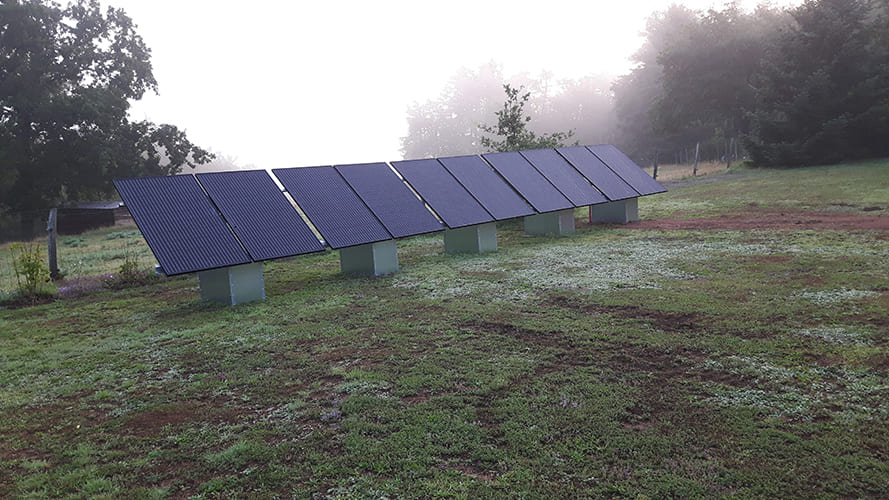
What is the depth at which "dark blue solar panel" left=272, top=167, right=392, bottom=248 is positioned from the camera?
432 inches

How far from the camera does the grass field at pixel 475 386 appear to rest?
4047mm

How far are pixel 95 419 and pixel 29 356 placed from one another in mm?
3019

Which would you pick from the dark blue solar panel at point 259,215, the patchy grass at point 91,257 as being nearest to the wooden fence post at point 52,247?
the patchy grass at point 91,257

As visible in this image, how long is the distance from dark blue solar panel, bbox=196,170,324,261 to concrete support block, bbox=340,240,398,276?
4.54 feet

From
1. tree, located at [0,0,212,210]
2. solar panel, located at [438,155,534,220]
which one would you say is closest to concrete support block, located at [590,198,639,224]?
solar panel, located at [438,155,534,220]

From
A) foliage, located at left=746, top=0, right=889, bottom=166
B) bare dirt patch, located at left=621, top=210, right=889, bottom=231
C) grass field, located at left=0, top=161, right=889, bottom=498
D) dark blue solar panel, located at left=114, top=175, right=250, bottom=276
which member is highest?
foliage, located at left=746, top=0, right=889, bottom=166

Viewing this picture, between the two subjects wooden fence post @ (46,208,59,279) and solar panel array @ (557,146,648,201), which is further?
solar panel array @ (557,146,648,201)

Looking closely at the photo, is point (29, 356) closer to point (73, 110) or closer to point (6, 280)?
point (6, 280)

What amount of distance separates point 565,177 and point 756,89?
23948 mm

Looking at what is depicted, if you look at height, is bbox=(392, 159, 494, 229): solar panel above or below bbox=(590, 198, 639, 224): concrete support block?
above

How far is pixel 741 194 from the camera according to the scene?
75.6ft

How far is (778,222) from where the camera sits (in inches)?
629

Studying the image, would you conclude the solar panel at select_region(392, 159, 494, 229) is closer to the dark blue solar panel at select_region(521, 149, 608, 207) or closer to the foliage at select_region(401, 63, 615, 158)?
the dark blue solar panel at select_region(521, 149, 608, 207)

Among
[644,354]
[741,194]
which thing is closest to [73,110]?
[741,194]
